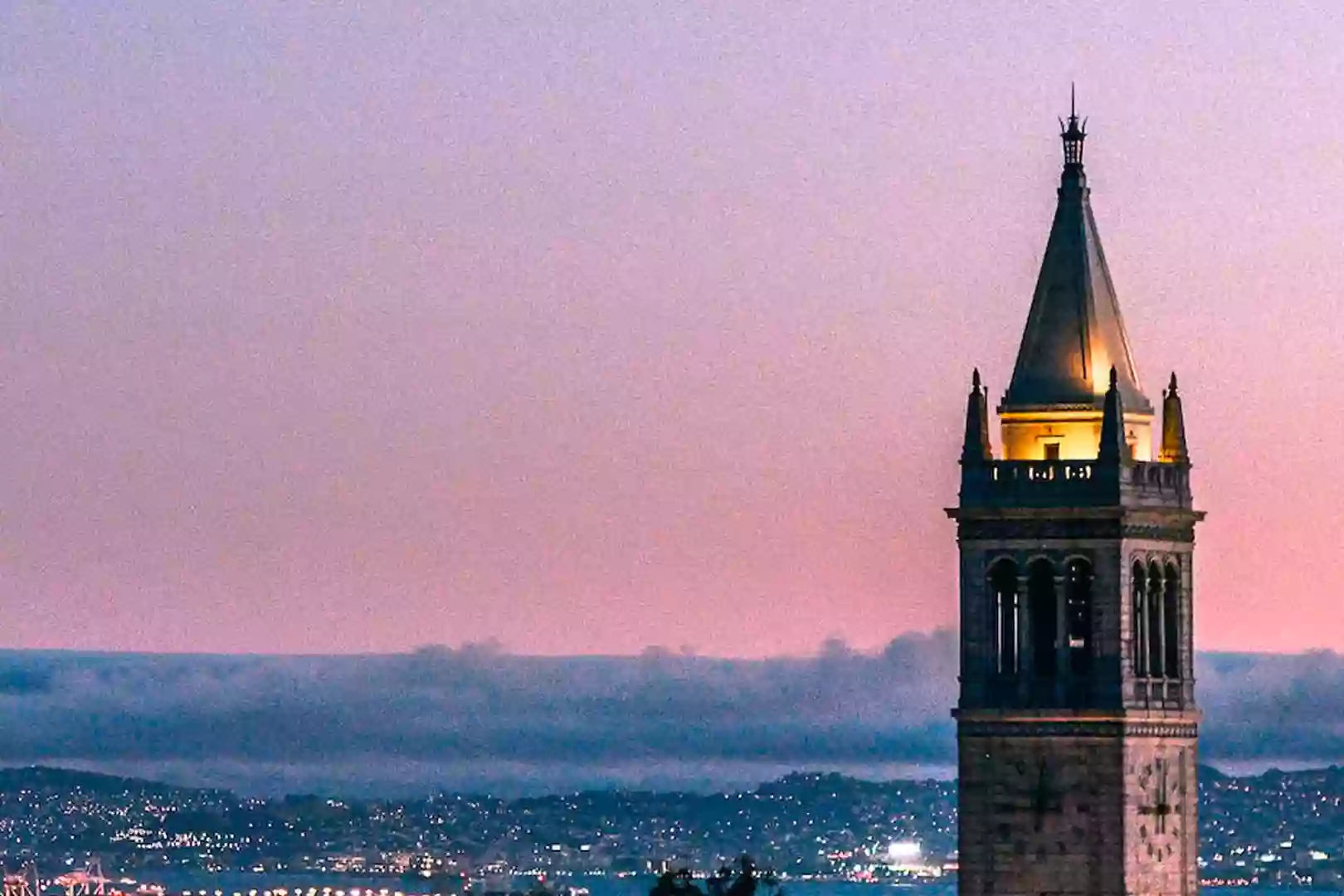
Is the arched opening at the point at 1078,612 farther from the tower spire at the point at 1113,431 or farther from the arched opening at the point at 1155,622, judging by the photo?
the tower spire at the point at 1113,431

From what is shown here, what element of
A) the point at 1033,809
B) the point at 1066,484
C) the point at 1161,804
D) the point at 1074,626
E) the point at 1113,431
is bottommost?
the point at 1033,809

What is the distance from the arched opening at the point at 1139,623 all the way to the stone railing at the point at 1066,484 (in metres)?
1.28

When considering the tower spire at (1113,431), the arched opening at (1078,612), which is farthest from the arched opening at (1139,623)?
the tower spire at (1113,431)

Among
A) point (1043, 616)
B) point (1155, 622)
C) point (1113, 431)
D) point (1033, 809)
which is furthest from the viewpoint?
point (1155, 622)

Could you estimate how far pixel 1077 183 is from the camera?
98812 millimetres

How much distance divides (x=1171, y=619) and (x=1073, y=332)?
540 cm

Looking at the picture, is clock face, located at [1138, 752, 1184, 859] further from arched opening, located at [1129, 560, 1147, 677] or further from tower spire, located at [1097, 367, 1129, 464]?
tower spire, located at [1097, 367, 1129, 464]

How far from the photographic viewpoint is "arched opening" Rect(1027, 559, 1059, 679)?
97.2 metres

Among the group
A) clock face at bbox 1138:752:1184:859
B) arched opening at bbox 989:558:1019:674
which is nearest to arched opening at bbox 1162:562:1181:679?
clock face at bbox 1138:752:1184:859

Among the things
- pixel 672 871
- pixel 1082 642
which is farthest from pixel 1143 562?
pixel 672 871

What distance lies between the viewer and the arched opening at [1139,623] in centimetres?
9712

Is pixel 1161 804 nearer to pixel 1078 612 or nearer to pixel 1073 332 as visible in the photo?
pixel 1078 612

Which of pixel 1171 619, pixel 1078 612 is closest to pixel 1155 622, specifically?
pixel 1171 619

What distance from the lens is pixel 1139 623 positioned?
9738cm
